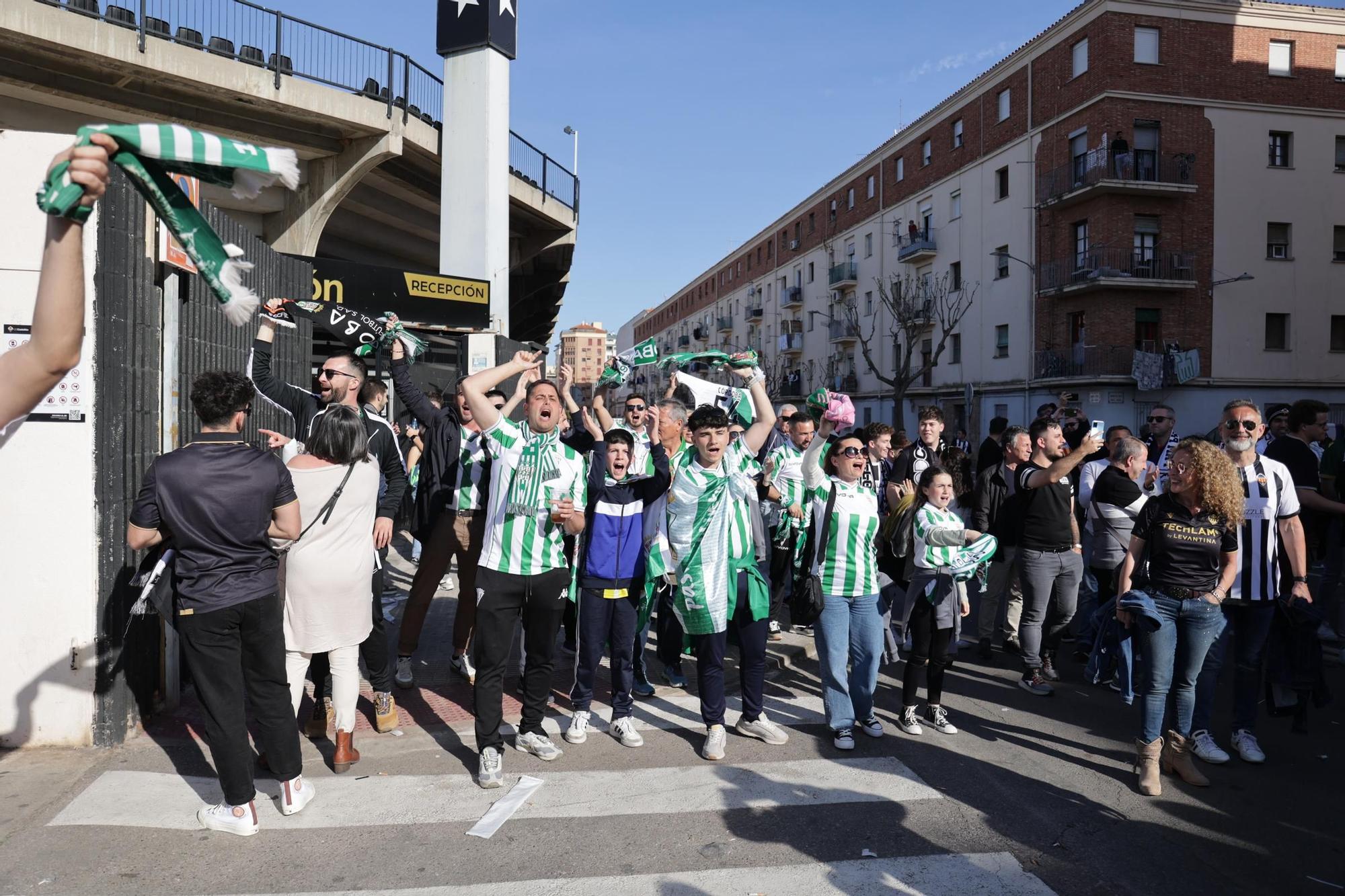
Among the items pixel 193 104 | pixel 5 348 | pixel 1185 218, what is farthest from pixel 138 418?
pixel 1185 218

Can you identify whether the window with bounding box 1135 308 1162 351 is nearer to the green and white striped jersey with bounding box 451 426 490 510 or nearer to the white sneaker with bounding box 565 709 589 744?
the green and white striped jersey with bounding box 451 426 490 510

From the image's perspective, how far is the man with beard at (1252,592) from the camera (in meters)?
4.95

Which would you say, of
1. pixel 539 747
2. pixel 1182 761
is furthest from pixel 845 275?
pixel 539 747

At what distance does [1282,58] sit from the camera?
32.0 meters

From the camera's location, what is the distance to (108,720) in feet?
15.6

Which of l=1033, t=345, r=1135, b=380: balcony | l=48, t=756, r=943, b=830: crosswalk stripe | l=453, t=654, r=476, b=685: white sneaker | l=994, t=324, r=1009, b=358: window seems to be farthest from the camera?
l=994, t=324, r=1009, b=358: window

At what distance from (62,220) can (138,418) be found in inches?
148

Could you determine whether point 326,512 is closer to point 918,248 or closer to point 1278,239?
point 1278,239

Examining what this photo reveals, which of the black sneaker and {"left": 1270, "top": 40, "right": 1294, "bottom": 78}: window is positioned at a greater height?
{"left": 1270, "top": 40, "right": 1294, "bottom": 78}: window

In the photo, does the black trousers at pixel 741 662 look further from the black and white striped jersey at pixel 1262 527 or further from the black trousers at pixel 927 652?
the black and white striped jersey at pixel 1262 527

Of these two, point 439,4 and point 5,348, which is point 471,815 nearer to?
point 5,348

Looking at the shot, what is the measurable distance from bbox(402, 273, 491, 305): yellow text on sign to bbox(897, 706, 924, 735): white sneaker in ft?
33.6

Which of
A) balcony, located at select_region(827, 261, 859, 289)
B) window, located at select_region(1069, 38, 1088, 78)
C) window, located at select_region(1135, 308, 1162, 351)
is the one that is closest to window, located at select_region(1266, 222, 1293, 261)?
window, located at select_region(1135, 308, 1162, 351)

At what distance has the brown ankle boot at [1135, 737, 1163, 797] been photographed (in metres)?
4.50
